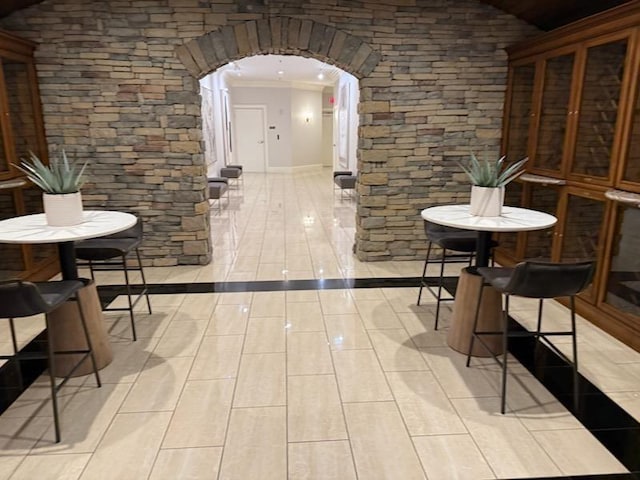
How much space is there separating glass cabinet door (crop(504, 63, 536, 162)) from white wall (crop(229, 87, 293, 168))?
9.95 m

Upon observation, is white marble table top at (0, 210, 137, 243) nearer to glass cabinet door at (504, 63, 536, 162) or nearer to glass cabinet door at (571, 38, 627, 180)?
glass cabinet door at (571, 38, 627, 180)

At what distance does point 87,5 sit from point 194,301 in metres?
2.97

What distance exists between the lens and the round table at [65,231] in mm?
2371

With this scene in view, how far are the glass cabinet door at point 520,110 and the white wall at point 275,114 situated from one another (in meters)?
9.95

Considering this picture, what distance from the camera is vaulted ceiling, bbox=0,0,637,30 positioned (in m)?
3.86

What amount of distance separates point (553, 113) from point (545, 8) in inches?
41.0

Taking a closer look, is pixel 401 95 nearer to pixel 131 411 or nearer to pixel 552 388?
pixel 552 388

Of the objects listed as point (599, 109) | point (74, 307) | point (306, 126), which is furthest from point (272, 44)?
point (306, 126)

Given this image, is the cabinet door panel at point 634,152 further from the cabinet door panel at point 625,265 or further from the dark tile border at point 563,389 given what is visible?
the dark tile border at point 563,389

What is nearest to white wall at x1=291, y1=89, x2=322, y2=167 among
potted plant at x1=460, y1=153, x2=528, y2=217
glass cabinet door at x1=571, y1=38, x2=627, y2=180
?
glass cabinet door at x1=571, y1=38, x2=627, y2=180

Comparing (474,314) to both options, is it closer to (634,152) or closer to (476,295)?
(476,295)

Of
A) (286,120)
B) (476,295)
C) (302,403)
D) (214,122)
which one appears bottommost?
(302,403)

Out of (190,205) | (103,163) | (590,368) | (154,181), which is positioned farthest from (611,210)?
(103,163)

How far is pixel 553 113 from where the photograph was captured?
4035 mm
